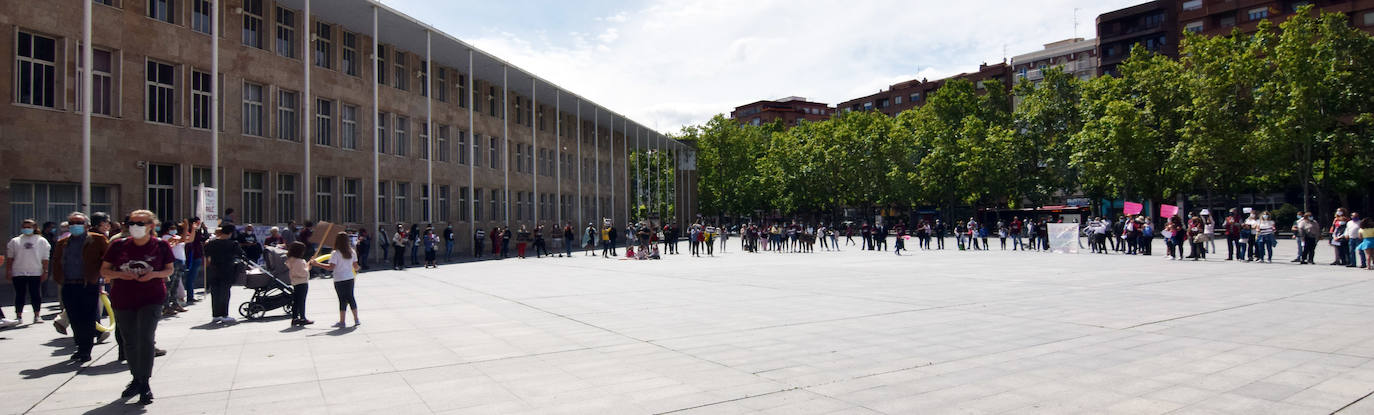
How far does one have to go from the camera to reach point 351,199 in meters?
31.5

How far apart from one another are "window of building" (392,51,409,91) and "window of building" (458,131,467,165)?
5147mm

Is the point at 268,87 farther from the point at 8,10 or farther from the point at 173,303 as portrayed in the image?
the point at 173,303

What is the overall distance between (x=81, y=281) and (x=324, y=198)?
2330 centimetres

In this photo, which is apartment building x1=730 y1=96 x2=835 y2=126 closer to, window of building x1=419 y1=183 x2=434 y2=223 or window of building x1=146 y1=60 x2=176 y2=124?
window of building x1=419 y1=183 x2=434 y2=223

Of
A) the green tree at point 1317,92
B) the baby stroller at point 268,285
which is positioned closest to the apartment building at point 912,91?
the green tree at point 1317,92

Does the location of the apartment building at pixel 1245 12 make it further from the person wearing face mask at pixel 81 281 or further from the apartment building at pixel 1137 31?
the person wearing face mask at pixel 81 281

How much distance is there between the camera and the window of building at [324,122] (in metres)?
29.2

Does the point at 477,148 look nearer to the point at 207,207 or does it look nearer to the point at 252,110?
the point at 252,110

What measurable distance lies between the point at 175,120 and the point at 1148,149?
155 ft

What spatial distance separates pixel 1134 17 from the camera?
248 ft

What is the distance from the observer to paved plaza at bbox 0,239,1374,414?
564cm

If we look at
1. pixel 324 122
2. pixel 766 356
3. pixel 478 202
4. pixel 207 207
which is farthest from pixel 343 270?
pixel 478 202

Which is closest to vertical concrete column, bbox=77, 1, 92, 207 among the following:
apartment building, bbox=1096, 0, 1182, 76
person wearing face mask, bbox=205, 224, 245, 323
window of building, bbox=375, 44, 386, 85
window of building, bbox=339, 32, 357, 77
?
person wearing face mask, bbox=205, 224, 245, 323

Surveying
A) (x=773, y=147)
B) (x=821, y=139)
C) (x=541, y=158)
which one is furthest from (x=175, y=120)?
(x=773, y=147)
